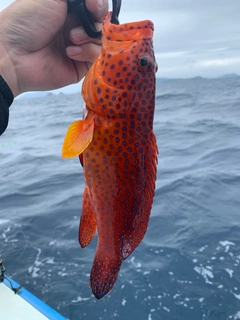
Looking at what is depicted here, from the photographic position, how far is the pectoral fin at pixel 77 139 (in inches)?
66.7

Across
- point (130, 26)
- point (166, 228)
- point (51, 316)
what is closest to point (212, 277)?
point (166, 228)

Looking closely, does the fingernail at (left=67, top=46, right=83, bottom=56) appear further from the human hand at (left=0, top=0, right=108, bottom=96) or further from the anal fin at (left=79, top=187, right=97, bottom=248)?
the anal fin at (left=79, top=187, right=97, bottom=248)

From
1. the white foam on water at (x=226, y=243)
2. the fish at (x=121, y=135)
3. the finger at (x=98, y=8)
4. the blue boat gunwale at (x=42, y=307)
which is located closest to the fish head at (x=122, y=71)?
the fish at (x=121, y=135)

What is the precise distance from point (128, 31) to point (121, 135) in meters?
0.60

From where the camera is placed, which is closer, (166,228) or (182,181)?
(166,228)

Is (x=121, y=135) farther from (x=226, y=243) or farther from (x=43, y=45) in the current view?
(x=226, y=243)

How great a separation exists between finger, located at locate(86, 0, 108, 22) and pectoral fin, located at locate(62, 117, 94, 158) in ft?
3.12

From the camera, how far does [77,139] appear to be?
5.66ft

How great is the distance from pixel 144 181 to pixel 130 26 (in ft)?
2.93

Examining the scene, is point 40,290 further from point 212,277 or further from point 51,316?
point 212,277

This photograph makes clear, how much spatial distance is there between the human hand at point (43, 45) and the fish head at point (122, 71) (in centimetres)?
53

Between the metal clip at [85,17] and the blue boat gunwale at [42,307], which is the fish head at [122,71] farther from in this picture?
the blue boat gunwale at [42,307]

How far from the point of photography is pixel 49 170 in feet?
38.1

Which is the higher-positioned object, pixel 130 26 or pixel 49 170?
pixel 130 26
